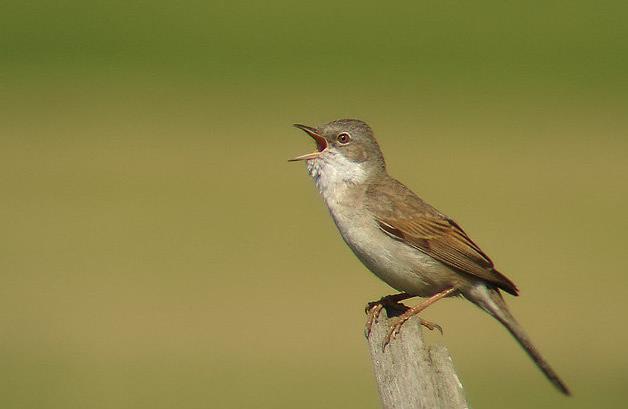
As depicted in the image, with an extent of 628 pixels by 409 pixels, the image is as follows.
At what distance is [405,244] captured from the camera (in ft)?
21.9

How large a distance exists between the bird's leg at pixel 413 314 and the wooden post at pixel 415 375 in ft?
0.28

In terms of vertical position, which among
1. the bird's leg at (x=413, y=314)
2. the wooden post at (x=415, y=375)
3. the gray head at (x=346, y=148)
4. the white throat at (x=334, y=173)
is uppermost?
the gray head at (x=346, y=148)

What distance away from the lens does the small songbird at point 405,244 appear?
6.46 meters

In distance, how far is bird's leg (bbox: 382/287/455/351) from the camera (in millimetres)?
4681

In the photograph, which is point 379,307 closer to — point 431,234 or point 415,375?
point 431,234

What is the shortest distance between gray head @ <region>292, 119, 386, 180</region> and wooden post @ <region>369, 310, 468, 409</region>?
2560 mm

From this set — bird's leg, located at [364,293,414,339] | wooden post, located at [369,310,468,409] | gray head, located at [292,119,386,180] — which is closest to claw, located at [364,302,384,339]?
bird's leg, located at [364,293,414,339]

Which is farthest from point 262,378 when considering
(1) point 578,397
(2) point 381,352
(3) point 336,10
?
(3) point 336,10

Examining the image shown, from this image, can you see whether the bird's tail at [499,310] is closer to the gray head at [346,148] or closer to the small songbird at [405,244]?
the small songbird at [405,244]

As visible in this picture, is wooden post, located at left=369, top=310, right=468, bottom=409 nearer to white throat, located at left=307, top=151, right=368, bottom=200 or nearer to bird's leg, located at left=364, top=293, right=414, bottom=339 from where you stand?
bird's leg, located at left=364, top=293, right=414, bottom=339

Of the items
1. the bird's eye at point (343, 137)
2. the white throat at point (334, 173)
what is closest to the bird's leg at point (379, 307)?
the white throat at point (334, 173)

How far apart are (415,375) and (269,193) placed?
602 inches

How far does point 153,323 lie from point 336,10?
16.7 meters

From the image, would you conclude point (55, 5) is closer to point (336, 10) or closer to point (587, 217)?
point (336, 10)
